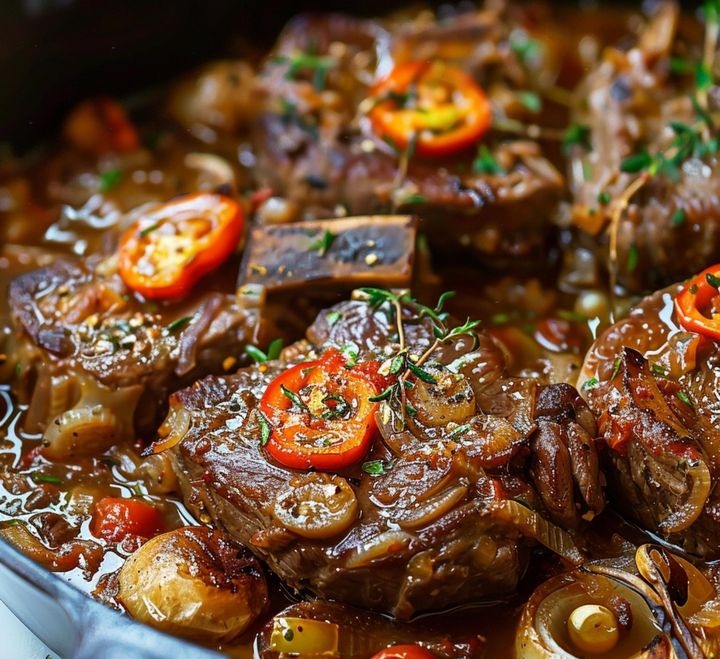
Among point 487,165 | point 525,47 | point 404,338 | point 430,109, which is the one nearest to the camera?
point 404,338

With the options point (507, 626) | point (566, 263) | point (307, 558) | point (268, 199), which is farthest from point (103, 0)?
point (507, 626)

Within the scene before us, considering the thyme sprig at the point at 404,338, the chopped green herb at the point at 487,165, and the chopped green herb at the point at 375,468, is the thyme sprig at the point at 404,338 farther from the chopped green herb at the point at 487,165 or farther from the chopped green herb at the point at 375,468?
the chopped green herb at the point at 487,165

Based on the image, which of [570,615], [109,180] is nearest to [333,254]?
[109,180]

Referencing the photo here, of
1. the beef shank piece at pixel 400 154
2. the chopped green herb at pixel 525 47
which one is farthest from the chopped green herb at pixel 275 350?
the chopped green herb at pixel 525 47

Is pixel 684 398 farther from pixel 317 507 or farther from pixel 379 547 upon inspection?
pixel 317 507

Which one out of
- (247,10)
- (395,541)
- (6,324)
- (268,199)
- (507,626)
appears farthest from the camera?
(247,10)

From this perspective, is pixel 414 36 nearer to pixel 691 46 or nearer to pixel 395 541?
pixel 691 46
